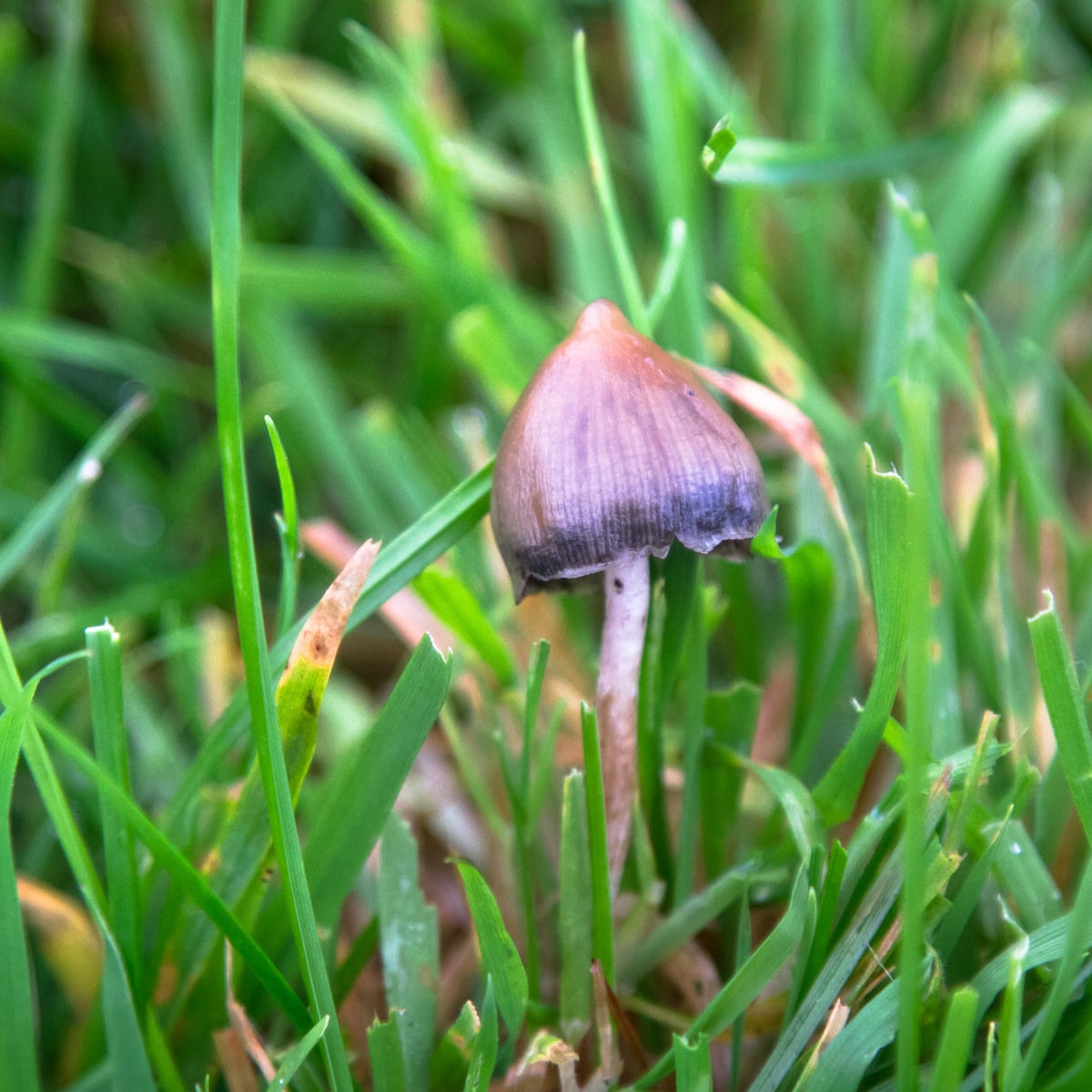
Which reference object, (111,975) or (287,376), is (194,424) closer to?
(287,376)

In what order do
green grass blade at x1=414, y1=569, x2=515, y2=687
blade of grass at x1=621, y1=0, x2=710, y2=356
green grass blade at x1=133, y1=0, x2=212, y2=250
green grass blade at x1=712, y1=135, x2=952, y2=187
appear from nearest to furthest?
green grass blade at x1=414, y1=569, x2=515, y2=687 → green grass blade at x1=712, y1=135, x2=952, y2=187 → blade of grass at x1=621, y1=0, x2=710, y2=356 → green grass blade at x1=133, y1=0, x2=212, y2=250

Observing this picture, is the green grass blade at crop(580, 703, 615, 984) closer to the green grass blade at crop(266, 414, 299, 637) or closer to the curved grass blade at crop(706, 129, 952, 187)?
the green grass blade at crop(266, 414, 299, 637)

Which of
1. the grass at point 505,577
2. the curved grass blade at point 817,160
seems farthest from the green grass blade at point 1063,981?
the curved grass blade at point 817,160

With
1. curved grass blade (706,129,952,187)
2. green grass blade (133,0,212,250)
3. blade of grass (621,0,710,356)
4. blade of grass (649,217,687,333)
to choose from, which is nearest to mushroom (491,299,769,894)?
blade of grass (649,217,687,333)

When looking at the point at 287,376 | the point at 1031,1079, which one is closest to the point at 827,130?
the point at 287,376

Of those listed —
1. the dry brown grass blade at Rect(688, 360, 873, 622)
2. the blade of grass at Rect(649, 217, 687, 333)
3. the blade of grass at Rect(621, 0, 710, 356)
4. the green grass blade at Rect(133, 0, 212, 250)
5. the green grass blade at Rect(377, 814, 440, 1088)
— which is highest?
the green grass blade at Rect(133, 0, 212, 250)

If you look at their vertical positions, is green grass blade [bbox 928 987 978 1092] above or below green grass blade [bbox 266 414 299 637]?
below

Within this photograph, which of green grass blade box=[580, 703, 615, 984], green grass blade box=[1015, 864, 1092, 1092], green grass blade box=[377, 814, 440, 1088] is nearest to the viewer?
green grass blade box=[1015, 864, 1092, 1092]
